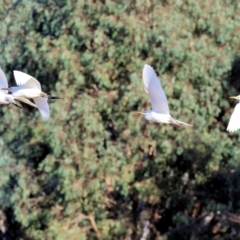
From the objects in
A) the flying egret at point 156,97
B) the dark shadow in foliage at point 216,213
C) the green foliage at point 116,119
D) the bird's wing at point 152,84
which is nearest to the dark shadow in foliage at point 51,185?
the green foliage at point 116,119

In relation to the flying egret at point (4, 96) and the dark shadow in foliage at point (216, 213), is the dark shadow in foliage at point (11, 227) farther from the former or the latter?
the flying egret at point (4, 96)

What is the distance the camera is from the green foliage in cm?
1225

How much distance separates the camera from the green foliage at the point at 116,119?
12.2 m

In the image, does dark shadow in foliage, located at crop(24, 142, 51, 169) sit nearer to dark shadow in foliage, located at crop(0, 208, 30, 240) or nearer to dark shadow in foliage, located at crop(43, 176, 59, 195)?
dark shadow in foliage, located at crop(43, 176, 59, 195)

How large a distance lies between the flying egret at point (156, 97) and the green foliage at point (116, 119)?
3.41 meters

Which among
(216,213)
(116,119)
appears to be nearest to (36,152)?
(116,119)

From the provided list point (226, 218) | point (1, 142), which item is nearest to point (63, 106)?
point (1, 142)

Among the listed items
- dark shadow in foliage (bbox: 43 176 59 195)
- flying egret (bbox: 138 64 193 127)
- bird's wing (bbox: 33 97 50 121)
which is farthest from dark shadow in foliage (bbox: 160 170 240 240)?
bird's wing (bbox: 33 97 50 121)

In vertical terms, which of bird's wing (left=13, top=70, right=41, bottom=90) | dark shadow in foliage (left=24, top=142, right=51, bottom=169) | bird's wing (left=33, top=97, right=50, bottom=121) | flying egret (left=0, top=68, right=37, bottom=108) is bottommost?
dark shadow in foliage (left=24, top=142, right=51, bottom=169)

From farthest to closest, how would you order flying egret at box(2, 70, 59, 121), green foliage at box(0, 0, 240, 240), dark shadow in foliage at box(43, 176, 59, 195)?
dark shadow in foliage at box(43, 176, 59, 195)
green foliage at box(0, 0, 240, 240)
flying egret at box(2, 70, 59, 121)

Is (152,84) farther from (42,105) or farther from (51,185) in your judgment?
(51,185)

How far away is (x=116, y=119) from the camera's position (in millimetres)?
12703

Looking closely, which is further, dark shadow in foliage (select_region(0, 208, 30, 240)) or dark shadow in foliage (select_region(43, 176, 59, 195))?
dark shadow in foliage (select_region(0, 208, 30, 240))

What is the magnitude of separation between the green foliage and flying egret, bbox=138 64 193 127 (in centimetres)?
341
